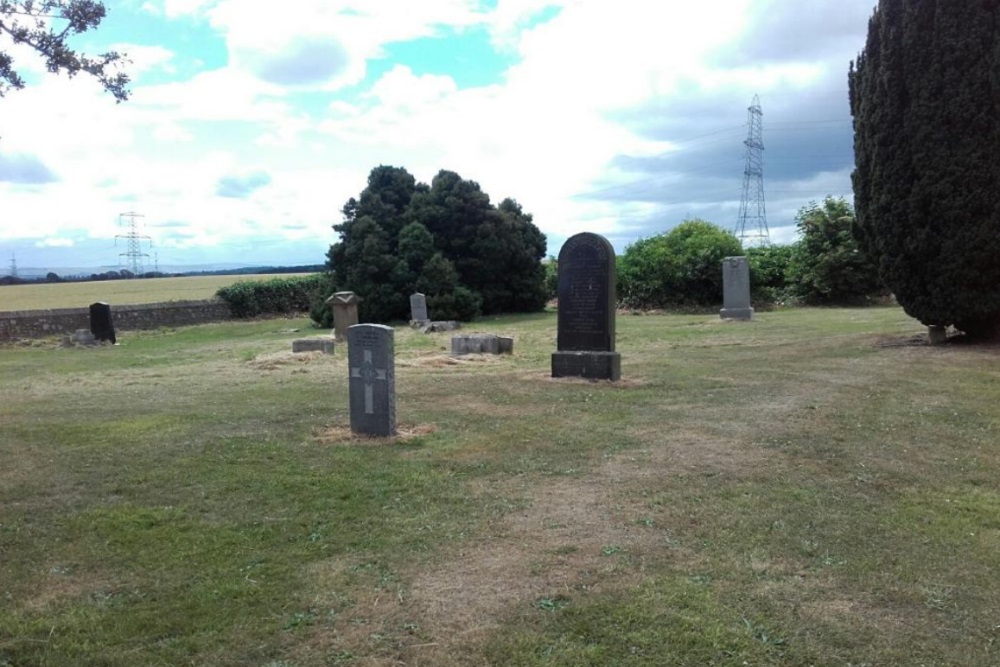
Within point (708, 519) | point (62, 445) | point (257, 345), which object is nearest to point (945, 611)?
point (708, 519)

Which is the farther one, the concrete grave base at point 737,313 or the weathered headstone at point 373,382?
the concrete grave base at point 737,313

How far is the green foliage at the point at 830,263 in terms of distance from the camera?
2841cm

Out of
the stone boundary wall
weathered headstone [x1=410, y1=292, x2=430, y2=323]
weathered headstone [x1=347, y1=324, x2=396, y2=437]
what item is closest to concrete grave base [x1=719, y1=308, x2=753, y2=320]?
weathered headstone [x1=410, y1=292, x2=430, y2=323]

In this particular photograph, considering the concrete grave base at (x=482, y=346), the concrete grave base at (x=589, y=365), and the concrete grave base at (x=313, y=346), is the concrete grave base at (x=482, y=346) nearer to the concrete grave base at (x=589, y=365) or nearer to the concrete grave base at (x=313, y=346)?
the concrete grave base at (x=313, y=346)

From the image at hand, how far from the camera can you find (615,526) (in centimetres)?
525

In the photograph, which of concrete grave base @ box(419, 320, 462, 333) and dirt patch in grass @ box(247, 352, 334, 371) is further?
concrete grave base @ box(419, 320, 462, 333)

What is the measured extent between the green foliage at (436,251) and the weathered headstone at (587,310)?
1625 cm

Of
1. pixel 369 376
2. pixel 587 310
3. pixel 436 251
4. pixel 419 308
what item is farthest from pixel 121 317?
pixel 369 376

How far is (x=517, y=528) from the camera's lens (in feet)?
17.2

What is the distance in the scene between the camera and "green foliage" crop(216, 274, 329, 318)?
3491cm

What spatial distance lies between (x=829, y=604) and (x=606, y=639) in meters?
1.25

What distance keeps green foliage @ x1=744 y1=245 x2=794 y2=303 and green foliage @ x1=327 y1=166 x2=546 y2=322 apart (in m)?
8.72

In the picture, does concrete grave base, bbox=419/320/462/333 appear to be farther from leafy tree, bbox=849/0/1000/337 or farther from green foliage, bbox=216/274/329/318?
leafy tree, bbox=849/0/1000/337

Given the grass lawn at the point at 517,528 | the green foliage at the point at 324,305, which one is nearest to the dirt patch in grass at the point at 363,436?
the grass lawn at the point at 517,528
